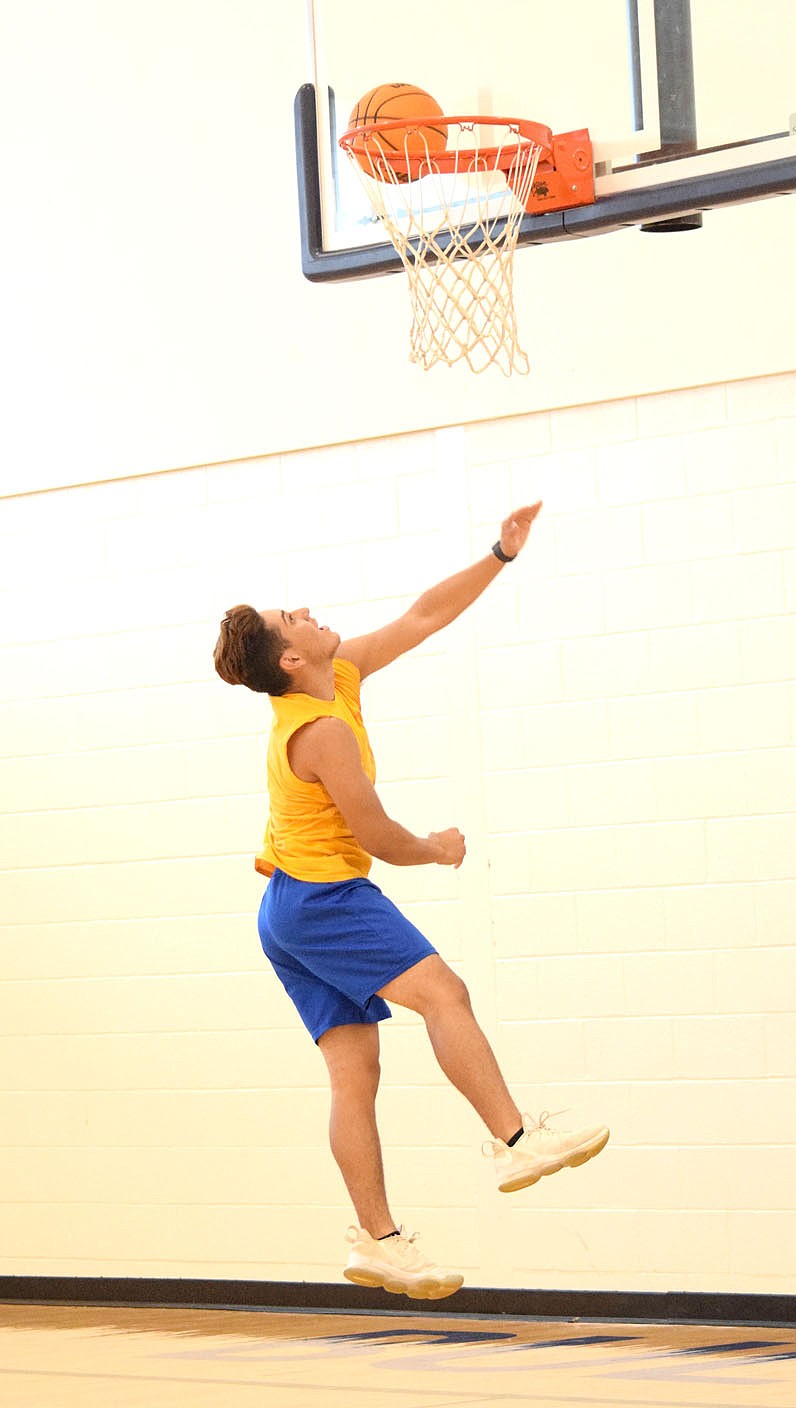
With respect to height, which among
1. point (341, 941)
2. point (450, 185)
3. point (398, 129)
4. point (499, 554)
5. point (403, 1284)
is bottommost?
point (403, 1284)

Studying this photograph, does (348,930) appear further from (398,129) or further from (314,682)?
(398,129)

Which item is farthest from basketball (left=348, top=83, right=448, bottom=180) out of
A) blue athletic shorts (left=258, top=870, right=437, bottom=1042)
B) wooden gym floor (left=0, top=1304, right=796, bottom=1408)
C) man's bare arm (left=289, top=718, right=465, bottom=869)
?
wooden gym floor (left=0, top=1304, right=796, bottom=1408)

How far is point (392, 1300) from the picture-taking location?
659cm

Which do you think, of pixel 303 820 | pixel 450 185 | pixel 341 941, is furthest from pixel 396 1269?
pixel 450 185

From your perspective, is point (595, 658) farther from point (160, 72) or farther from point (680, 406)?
point (160, 72)

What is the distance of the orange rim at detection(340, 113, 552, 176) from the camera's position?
4703 millimetres

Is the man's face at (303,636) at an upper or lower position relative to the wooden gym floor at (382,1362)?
upper

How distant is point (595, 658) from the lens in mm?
6320

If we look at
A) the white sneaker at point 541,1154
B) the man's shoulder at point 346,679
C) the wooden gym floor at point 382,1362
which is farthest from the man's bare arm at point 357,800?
the wooden gym floor at point 382,1362

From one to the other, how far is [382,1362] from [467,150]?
368cm

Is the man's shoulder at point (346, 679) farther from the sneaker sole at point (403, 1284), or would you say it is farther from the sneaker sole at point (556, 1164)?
the sneaker sole at point (403, 1284)

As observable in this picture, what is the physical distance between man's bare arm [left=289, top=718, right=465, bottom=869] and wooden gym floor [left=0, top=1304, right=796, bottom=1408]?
68.2 inches

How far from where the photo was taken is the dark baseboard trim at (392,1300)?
5.99 metres

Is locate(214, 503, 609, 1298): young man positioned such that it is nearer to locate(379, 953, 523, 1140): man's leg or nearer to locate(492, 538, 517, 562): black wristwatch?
locate(379, 953, 523, 1140): man's leg
